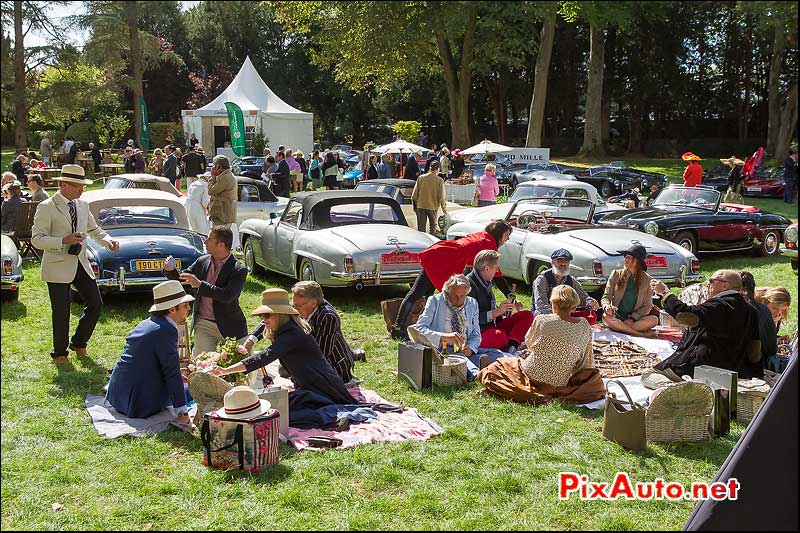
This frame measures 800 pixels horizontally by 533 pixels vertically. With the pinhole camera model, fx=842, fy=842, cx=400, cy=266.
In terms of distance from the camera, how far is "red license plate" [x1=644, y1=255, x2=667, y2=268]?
11.1 m

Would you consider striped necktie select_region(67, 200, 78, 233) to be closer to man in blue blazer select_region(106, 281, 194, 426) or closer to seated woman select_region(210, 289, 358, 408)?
man in blue blazer select_region(106, 281, 194, 426)

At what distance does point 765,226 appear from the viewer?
50.2ft

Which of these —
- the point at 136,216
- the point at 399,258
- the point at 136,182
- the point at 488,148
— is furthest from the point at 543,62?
the point at 488,148

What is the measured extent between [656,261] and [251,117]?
1357 centimetres

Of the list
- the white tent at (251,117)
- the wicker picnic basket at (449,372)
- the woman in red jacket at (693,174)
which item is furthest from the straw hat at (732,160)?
the white tent at (251,117)

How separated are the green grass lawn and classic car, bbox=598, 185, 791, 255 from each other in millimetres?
8030

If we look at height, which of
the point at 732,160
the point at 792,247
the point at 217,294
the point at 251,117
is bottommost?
the point at 217,294

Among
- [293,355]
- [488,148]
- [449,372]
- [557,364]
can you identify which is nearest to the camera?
[293,355]

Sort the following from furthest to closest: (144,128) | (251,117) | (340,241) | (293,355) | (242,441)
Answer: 1. (251,117)
2. (340,241)
3. (144,128)
4. (293,355)
5. (242,441)

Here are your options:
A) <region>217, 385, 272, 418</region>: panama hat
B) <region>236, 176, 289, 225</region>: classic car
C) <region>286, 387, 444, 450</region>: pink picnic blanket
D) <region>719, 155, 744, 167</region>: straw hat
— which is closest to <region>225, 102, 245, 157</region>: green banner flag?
<region>236, 176, 289, 225</region>: classic car

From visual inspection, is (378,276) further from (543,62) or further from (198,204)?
(543,62)

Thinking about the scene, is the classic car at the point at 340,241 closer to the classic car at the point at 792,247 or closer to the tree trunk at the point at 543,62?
the tree trunk at the point at 543,62

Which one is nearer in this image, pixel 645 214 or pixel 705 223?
pixel 705 223

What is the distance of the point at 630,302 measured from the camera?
975 centimetres
